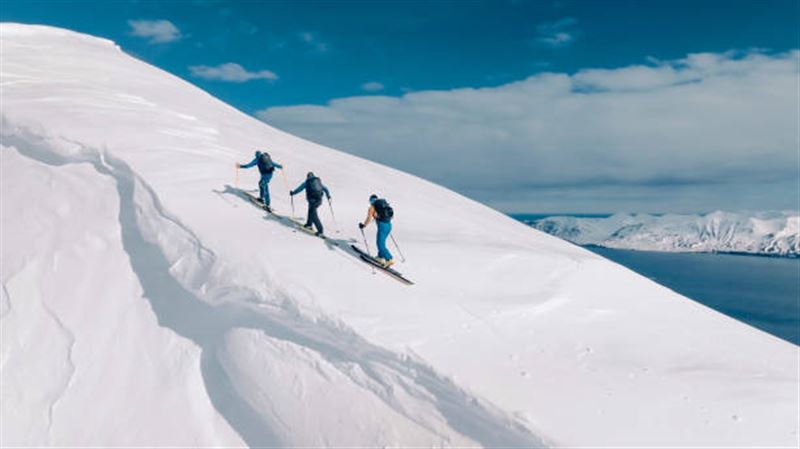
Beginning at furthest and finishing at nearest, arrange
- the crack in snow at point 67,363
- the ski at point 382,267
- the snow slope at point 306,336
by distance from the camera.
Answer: the ski at point 382,267, the crack in snow at point 67,363, the snow slope at point 306,336

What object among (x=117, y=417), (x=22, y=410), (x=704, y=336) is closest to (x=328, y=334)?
(x=117, y=417)

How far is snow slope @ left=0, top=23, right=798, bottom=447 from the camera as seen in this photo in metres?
9.40

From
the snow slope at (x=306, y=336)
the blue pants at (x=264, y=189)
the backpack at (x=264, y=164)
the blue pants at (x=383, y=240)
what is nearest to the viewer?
the snow slope at (x=306, y=336)

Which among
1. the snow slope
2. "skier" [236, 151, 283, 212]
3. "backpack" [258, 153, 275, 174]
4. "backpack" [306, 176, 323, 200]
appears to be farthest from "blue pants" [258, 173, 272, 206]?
"backpack" [306, 176, 323, 200]

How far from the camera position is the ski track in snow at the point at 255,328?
30.2 ft

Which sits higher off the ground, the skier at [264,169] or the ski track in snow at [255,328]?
the skier at [264,169]

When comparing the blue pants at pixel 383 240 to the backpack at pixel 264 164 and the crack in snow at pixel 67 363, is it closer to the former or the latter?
the backpack at pixel 264 164

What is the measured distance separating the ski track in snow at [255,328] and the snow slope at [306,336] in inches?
1.6

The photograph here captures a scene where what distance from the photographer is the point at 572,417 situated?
28.8ft

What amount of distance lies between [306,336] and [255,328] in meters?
1.32

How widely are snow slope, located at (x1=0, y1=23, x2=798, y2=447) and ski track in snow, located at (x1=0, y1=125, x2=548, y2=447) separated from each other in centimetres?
4

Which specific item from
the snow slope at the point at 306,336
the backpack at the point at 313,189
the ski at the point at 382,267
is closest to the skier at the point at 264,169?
the snow slope at the point at 306,336

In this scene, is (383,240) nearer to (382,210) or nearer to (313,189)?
(382,210)

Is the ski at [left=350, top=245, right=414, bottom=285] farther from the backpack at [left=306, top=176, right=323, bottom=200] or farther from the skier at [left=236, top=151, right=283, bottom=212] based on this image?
the skier at [left=236, top=151, right=283, bottom=212]
